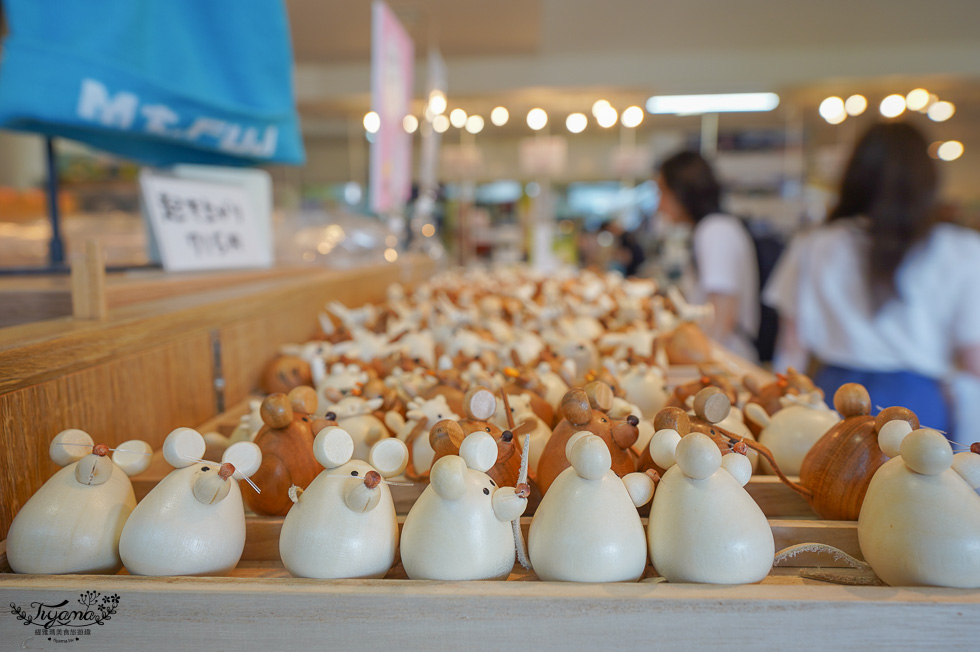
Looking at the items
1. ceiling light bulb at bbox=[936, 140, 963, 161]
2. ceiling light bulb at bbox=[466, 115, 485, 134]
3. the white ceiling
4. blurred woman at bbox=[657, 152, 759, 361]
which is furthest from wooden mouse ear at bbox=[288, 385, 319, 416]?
ceiling light bulb at bbox=[936, 140, 963, 161]

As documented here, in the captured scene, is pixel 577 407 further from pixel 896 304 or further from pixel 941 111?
pixel 941 111

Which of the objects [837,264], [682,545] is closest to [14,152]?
[837,264]

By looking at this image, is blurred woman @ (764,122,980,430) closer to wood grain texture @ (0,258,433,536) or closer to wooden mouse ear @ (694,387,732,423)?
wooden mouse ear @ (694,387,732,423)

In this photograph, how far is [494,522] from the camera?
55cm

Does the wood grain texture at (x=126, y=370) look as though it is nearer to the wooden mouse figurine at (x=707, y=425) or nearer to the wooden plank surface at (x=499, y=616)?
the wooden plank surface at (x=499, y=616)

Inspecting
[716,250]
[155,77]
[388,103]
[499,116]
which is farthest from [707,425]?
[499,116]

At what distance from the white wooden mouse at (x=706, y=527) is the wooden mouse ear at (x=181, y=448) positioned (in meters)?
0.39

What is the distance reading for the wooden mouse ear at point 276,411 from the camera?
25.5 inches

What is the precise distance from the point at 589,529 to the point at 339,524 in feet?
0.66

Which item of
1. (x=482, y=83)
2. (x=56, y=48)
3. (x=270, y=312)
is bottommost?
(x=270, y=312)

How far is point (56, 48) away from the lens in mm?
991

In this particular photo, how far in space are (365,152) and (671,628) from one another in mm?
7885

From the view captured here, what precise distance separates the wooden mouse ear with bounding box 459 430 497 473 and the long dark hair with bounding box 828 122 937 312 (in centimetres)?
153

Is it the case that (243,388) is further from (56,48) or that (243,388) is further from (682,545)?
(682,545)
